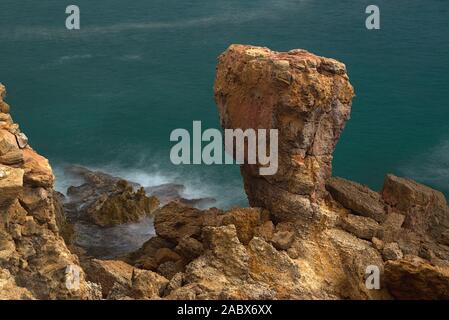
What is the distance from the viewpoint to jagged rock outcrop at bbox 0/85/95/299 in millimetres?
23875

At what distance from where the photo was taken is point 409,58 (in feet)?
309

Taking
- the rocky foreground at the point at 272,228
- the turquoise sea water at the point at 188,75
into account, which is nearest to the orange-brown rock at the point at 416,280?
the rocky foreground at the point at 272,228

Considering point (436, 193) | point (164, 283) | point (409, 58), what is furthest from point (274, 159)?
point (409, 58)

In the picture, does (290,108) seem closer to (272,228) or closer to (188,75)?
(272,228)

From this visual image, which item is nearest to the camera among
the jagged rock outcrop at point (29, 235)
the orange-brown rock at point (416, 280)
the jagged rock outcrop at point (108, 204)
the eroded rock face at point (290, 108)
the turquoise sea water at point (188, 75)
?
the jagged rock outcrop at point (29, 235)

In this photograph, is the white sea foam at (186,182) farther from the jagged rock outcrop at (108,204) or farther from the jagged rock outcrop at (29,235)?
the jagged rock outcrop at (29,235)

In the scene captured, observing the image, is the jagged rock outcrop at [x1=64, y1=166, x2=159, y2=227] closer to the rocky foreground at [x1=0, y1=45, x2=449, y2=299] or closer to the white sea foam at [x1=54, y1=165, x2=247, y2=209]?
the white sea foam at [x1=54, y1=165, x2=247, y2=209]

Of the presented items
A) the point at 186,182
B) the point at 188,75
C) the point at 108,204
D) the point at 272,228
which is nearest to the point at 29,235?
the point at 272,228

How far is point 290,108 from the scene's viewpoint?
34312 mm

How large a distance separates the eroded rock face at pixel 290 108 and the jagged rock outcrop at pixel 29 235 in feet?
46.4

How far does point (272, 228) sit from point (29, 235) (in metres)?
15.2

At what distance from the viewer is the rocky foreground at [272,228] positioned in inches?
1014

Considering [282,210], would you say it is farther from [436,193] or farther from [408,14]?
[408,14]

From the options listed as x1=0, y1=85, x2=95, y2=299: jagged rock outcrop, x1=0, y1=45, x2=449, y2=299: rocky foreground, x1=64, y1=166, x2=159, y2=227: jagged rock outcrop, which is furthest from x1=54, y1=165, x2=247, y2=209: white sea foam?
x1=0, y1=85, x2=95, y2=299: jagged rock outcrop
